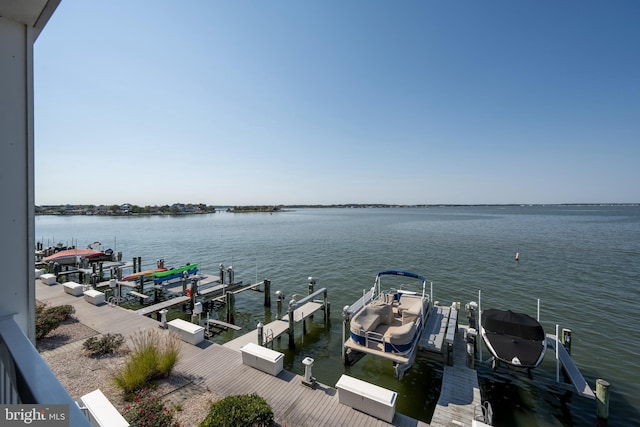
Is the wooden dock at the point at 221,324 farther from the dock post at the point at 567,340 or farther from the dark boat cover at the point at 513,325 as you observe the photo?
the dock post at the point at 567,340

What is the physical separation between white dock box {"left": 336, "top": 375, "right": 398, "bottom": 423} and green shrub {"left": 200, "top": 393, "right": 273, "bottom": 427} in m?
2.27

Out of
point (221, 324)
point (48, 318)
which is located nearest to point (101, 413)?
point (48, 318)

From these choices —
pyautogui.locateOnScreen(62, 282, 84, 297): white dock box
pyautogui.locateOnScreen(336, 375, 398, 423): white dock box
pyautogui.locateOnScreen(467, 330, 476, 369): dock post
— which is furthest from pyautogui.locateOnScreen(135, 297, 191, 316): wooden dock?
pyautogui.locateOnScreen(467, 330, 476, 369): dock post

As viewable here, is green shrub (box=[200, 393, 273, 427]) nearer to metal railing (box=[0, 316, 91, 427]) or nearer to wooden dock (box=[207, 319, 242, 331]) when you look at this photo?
metal railing (box=[0, 316, 91, 427])

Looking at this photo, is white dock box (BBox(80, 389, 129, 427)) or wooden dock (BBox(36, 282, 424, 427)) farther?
Answer: wooden dock (BBox(36, 282, 424, 427))

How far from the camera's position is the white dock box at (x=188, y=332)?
10.6 meters

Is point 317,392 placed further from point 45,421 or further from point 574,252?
point 574,252

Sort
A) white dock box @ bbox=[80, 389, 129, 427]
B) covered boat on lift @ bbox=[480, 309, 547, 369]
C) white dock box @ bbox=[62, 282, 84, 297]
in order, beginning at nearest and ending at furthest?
1. white dock box @ bbox=[80, 389, 129, 427]
2. covered boat on lift @ bbox=[480, 309, 547, 369]
3. white dock box @ bbox=[62, 282, 84, 297]

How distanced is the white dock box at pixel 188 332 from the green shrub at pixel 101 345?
1.78 meters

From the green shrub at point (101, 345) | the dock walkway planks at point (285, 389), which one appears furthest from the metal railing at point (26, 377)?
the green shrub at point (101, 345)

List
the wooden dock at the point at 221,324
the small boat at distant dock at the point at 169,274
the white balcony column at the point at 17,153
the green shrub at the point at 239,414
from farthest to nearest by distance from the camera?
the small boat at distant dock at the point at 169,274 < the wooden dock at the point at 221,324 < the green shrub at the point at 239,414 < the white balcony column at the point at 17,153

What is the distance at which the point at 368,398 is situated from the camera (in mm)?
7305

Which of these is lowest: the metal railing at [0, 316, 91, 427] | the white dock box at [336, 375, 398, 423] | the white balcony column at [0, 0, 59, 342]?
the white dock box at [336, 375, 398, 423]

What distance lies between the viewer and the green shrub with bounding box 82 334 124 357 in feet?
31.7
